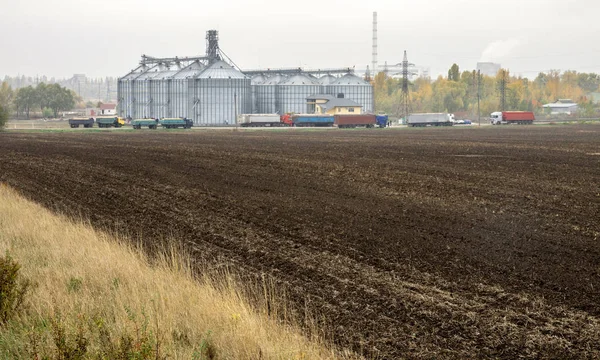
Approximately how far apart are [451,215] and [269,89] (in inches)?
4758

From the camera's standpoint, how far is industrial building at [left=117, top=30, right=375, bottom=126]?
128 m

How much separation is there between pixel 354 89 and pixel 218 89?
29737 mm

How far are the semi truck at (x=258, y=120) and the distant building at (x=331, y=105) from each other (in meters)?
14.6

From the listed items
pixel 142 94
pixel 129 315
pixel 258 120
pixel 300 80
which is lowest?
pixel 129 315

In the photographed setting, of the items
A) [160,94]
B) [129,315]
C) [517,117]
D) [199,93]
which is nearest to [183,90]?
[199,93]

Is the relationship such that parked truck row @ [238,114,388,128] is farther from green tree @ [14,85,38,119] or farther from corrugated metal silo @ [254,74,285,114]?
green tree @ [14,85,38,119]

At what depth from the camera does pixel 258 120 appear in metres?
114

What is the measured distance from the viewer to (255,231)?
1794cm

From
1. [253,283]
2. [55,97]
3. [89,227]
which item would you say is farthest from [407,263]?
[55,97]

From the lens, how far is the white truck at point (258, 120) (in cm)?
11369

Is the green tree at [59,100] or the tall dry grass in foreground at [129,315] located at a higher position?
the green tree at [59,100]

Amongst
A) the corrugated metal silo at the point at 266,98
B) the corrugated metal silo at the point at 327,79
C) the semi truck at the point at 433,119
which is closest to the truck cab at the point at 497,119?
the semi truck at the point at 433,119

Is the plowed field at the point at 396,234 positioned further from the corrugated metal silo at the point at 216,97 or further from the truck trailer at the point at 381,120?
the corrugated metal silo at the point at 216,97

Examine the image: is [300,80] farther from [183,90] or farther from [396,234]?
[396,234]
